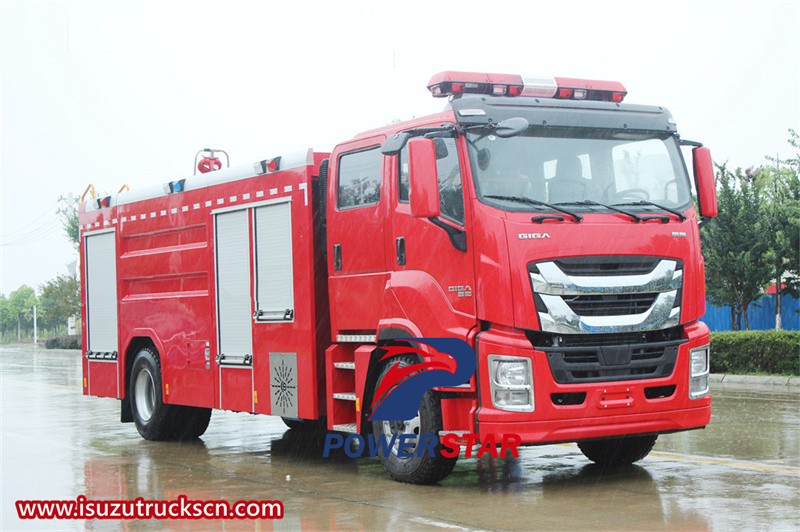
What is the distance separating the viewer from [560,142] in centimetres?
Answer: 854

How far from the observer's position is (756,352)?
20.1m

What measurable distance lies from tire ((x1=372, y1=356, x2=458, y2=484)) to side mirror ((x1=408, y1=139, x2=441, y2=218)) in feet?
4.62

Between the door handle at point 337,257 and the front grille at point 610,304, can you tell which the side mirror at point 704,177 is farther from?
the door handle at point 337,257

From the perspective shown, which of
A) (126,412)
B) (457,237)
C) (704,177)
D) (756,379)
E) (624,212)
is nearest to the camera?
(457,237)

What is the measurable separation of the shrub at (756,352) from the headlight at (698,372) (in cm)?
1180

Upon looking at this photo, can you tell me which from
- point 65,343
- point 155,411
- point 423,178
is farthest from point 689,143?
point 65,343

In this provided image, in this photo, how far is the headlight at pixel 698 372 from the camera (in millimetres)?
8469

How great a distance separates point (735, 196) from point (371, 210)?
16.3 meters

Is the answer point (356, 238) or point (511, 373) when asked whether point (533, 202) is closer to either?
point (511, 373)

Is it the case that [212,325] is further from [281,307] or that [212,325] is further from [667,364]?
[667,364]

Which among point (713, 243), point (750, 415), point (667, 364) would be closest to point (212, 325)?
point (667, 364)

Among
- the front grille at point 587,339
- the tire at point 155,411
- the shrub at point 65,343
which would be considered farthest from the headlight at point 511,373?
the shrub at point 65,343

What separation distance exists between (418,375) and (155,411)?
542 centimetres

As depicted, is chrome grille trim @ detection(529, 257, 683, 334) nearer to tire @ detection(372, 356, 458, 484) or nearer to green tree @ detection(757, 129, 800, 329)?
tire @ detection(372, 356, 458, 484)
